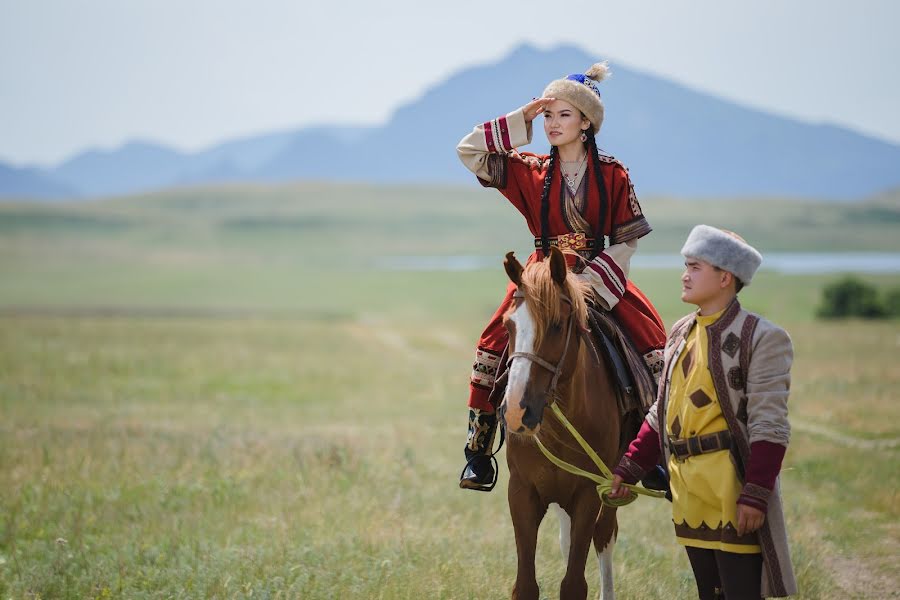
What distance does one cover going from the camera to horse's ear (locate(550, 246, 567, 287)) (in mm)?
4887

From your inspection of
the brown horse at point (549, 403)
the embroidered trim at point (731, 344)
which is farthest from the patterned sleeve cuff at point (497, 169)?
the embroidered trim at point (731, 344)

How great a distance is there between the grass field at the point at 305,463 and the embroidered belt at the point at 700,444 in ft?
8.50

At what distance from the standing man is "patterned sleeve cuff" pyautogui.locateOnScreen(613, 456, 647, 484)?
328 mm

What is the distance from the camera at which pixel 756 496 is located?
4207 mm

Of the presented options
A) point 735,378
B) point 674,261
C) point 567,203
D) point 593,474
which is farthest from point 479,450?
Answer: point 674,261

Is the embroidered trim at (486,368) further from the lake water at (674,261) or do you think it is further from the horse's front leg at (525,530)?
the lake water at (674,261)

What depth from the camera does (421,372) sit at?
24.0 metres

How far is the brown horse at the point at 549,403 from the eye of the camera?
477 centimetres

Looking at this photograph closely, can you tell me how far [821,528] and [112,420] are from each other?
10944mm

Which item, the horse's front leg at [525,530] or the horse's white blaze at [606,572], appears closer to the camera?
the horse's front leg at [525,530]

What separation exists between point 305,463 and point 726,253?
7821 millimetres

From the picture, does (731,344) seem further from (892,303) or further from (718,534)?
(892,303)

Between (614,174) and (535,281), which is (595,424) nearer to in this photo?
(535,281)

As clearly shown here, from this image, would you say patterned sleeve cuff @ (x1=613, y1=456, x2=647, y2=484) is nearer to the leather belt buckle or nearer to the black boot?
the black boot
